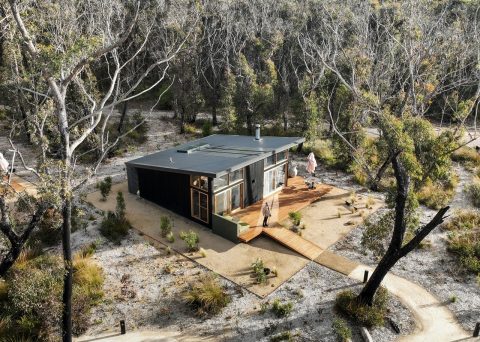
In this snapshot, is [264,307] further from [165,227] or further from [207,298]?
[165,227]

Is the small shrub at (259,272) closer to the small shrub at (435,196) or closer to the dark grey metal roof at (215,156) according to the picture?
the dark grey metal roof at (215,156)

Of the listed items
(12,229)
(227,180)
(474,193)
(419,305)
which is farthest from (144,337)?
(474,193)

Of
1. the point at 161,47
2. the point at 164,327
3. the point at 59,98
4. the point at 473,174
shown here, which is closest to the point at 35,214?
the point at 59,98

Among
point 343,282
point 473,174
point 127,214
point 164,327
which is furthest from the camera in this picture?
point 473,174

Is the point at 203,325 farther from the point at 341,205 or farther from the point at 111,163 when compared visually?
the point at 111,163

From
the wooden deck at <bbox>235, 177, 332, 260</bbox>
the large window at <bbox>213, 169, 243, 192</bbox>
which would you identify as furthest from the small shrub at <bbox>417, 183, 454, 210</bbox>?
the large window at <bbox>213, 169, 243, 192</bbox>

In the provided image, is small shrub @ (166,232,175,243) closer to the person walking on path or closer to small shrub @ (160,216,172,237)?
small shrub @ (160,216,172,237)
